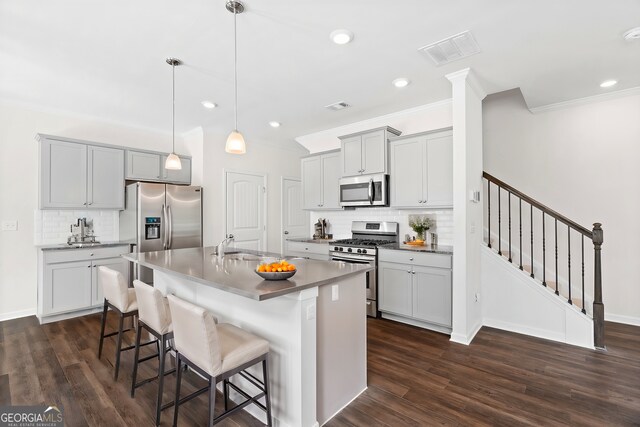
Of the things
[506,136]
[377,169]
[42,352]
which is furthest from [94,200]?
[506,136]

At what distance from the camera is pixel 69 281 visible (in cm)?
398

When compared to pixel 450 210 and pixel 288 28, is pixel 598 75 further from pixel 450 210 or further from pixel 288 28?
pixel 288 28

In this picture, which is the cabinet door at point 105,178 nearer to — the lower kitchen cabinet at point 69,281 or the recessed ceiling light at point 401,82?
the lower kitchen cabinet at point 69,281

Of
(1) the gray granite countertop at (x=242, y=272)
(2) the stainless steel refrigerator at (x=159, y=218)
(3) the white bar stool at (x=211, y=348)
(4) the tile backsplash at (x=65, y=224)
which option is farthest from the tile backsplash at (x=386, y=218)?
(4) the tile backsplash at (x=65, y=224)

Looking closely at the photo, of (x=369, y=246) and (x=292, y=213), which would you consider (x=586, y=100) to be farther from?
(x=292, y=213)

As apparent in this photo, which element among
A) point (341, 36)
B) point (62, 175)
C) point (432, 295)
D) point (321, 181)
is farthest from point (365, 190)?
point (62, 175)

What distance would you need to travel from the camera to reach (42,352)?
305 centimetres

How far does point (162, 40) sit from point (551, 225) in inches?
192

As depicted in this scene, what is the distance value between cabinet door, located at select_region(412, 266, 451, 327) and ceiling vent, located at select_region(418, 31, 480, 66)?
2.14 metres

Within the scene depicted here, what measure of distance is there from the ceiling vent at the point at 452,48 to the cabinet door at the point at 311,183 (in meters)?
2.62

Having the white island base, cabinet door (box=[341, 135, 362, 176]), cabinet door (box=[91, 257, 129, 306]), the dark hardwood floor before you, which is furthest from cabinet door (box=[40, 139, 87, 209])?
cabinet door (box=[341, 135, 362, 176])

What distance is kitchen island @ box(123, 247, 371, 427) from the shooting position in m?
1.84

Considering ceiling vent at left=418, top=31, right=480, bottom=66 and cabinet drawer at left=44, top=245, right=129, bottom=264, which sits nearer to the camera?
ceiling vent at left=418, top=31, right=480, bottom=66

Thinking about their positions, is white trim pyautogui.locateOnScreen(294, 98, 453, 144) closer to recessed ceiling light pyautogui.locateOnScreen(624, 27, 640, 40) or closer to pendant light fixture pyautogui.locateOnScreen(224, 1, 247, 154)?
recessed ceiling light pyautogui.locateOnScreen(624, 27, 640, 40)
